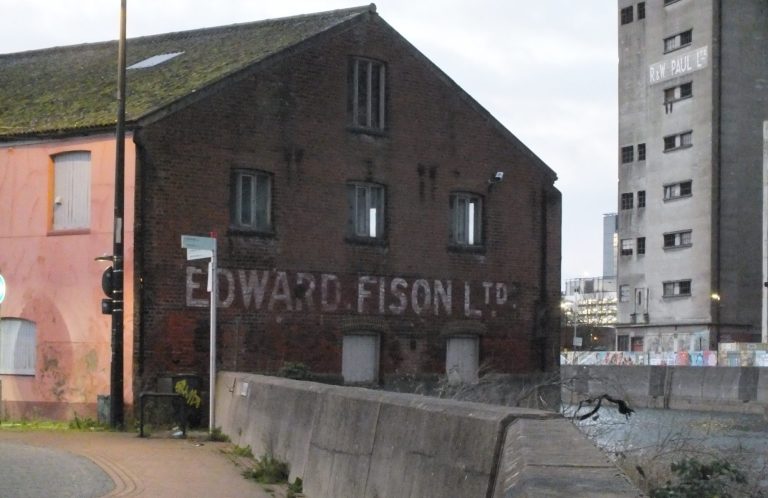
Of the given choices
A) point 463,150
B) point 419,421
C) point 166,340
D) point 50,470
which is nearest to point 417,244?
point 463,150

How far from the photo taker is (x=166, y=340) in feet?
84.9

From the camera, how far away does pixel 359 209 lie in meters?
30.7

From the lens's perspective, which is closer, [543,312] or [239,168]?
[239,168]

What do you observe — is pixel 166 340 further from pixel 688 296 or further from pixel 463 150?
pixel 688 296

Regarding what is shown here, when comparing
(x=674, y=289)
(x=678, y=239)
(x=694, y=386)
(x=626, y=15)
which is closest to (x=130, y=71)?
(x=694, y=386)

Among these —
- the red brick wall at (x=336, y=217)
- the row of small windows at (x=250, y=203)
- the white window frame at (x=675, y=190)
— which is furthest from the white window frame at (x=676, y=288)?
the row of small windows at (x=250, y=203)

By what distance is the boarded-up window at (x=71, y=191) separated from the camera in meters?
26.7

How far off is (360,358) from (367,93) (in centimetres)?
621

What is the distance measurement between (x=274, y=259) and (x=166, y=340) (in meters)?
3.53

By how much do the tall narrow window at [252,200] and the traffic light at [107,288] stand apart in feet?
14.9

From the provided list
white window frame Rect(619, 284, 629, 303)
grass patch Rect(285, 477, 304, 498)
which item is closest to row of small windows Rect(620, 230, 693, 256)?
white window frame Rect(619, 284, 629, 303)

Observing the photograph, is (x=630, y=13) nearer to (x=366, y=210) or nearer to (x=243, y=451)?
(x=366, y=210)

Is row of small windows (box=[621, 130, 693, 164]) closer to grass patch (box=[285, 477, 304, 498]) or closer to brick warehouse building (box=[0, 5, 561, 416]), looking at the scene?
brick warehouse building (box=[0, 5, 561, 416])

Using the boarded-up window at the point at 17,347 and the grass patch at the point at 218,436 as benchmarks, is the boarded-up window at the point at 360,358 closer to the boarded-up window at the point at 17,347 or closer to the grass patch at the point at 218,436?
the boarded-up window at the point at 17,347
